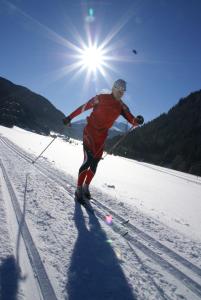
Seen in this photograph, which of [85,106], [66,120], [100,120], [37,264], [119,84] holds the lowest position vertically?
[37,264]

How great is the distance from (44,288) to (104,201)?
361 centimetres

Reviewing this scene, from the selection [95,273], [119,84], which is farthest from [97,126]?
[95,273]

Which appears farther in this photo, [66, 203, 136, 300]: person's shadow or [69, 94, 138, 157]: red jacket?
[69, 94, 138, 157]: red jacket

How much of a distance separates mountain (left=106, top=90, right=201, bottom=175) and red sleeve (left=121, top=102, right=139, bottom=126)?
159 ft

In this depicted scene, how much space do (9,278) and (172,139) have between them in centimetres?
6808

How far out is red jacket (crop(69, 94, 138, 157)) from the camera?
19.8 ft

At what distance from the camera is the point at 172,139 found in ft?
224

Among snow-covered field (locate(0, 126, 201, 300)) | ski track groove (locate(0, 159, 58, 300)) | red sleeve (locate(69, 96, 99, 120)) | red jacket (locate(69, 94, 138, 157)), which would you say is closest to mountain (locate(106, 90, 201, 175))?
red sleeve (locate(69, 96, 99, 120))

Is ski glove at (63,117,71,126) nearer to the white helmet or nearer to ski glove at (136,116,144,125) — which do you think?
the white helmet

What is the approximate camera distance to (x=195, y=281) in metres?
2.91

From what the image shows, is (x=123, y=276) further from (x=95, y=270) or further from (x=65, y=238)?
(x=65, y=238)

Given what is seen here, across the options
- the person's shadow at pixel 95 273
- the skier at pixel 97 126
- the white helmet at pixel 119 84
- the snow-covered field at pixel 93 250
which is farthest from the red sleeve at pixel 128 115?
the person's shadow at pixel 95 273

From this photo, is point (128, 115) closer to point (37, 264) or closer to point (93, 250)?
point (93, 250)

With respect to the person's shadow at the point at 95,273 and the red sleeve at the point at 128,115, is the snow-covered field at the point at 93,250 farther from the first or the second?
the red sleeve at the point at 128,115
